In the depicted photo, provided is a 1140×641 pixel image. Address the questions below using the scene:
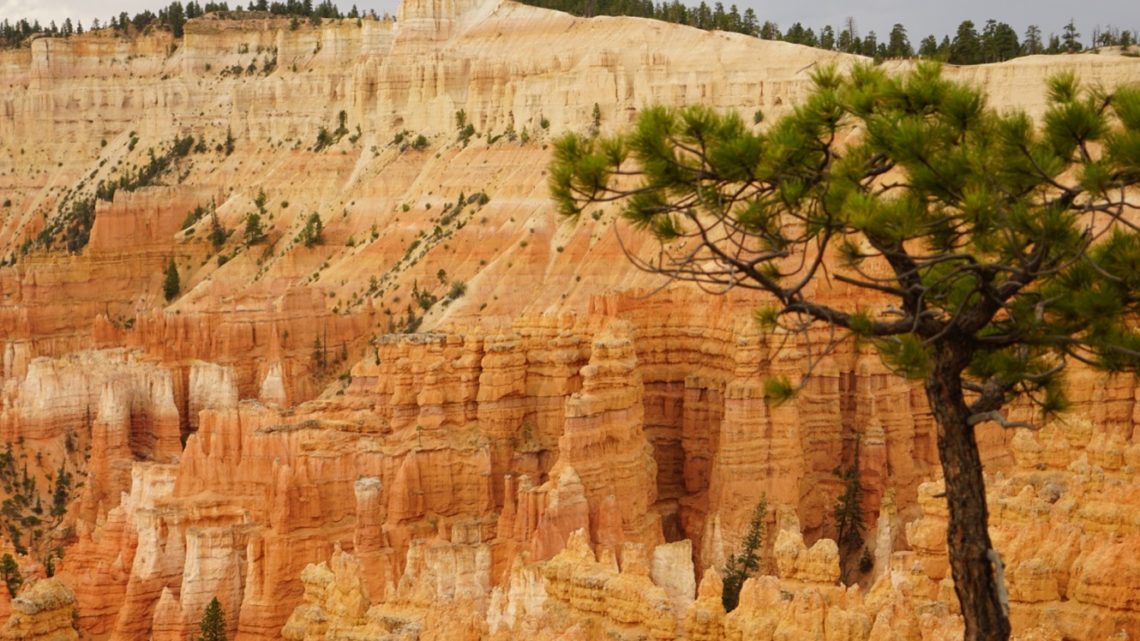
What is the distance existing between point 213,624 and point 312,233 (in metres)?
55.3

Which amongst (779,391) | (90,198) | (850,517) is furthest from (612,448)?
(90,198)

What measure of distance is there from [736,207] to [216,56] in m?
117

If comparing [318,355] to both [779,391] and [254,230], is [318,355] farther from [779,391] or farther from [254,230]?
[779,391]

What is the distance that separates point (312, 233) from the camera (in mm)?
90250

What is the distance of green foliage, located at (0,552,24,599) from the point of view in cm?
4222

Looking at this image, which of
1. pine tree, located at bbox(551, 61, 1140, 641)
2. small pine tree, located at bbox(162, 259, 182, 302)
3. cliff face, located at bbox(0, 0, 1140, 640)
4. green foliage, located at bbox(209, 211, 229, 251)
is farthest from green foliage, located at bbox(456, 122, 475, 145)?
pine tree, located at bbox(551, 61, 1140, 641)

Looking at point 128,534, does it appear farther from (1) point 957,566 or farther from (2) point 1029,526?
(1) point 957,566

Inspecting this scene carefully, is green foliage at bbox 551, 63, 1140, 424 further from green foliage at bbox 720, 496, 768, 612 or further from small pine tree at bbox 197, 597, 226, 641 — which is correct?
small pine tree at bbox 197, 597, 226, 641

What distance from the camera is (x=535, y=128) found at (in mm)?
82812

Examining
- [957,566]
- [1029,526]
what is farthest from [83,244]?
[957,566]

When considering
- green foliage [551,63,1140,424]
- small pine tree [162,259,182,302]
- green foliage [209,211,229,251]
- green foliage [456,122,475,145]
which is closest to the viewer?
green foliage [551,63,1140,424]

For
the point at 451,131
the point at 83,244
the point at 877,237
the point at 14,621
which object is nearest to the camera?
the point at 877,237

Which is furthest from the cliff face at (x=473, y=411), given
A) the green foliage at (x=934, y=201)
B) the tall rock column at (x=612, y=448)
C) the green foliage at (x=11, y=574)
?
the green foliage at (x=934, y=201)

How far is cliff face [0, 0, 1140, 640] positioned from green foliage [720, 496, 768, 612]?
573 millimetres
